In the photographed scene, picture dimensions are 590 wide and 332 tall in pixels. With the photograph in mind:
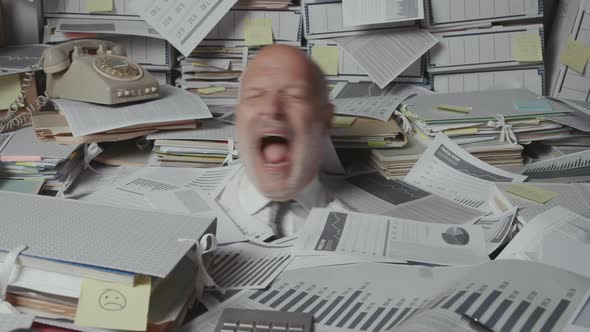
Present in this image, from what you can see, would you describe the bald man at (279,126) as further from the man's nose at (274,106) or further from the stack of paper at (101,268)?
the stack of paper at (101,268)

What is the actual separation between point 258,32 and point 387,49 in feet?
1.20

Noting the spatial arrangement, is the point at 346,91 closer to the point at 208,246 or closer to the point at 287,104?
the point at 287,104

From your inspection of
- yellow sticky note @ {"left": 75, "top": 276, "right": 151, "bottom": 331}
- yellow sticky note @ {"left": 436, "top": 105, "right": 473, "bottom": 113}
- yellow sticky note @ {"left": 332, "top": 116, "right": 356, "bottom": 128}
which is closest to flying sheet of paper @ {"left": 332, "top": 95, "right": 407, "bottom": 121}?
yellow sticky note @ {"left": 332, "top": 116, "right": 356, "bottom": 128}

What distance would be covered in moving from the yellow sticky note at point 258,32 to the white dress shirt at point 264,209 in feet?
2.02

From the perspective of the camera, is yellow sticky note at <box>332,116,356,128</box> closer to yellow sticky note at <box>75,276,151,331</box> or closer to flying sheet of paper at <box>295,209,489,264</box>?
flying sheet of paper at <box>295,209,489,264</box>

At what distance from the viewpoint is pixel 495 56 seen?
5.85 ft

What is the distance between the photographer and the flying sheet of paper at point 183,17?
66.1 inches

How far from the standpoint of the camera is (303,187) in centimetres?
121

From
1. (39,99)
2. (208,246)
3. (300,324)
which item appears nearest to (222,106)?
(39,99)

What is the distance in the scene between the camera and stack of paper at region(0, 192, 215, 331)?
818mm

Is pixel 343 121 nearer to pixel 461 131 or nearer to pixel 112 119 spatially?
pixel 461 131

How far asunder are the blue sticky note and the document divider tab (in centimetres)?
95

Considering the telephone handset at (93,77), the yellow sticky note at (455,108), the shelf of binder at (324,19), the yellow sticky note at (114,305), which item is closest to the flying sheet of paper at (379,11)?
the shelf of binder at (324,19)

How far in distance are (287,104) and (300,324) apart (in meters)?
0.43
